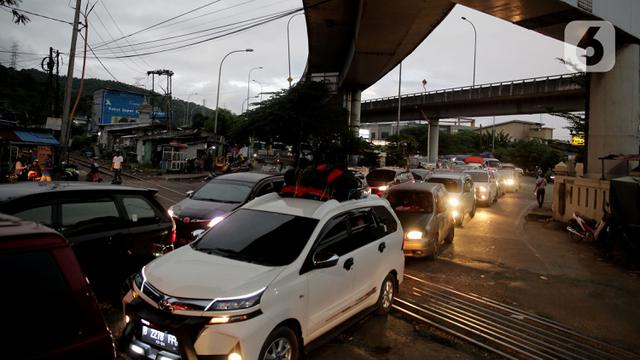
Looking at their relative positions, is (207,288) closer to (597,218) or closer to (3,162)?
(597,218)

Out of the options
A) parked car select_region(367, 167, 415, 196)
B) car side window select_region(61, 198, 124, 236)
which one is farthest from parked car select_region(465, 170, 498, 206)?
car side window select_region(61, 198, 124, 236)

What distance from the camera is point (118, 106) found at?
73.0m

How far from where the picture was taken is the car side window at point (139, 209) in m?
5.78

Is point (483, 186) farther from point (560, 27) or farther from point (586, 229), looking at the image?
point (560, 27)

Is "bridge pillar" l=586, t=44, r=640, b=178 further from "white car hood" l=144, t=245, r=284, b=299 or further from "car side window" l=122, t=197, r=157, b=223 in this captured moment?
"white car hood" l=144, t=245, r=284, b=299

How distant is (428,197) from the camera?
10.1 m

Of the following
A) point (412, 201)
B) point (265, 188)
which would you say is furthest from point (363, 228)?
point (412, 201)

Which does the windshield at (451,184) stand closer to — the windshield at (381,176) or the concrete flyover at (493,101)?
the windshield at (381,176)

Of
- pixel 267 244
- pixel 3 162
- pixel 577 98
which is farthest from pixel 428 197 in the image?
pixel 577 98

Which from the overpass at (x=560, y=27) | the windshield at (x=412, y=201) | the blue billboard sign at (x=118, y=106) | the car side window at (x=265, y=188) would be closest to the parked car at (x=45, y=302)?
the car side window at (x=265, y=188)

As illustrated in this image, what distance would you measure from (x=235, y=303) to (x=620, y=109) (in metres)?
16.2

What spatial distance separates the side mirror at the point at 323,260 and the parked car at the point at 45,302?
88.3 inches

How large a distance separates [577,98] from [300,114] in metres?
27.7

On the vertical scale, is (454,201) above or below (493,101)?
below
